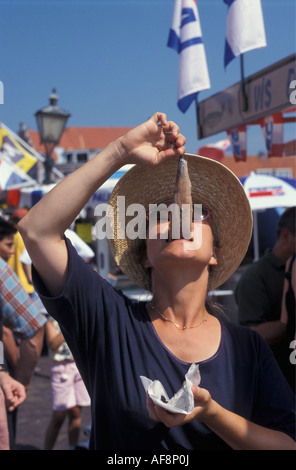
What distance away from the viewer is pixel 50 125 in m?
8.88

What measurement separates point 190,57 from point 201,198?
419 centimetres

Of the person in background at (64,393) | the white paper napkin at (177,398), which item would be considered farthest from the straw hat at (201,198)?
the person in background at (64,393)

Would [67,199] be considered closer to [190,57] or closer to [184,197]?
[184,197]

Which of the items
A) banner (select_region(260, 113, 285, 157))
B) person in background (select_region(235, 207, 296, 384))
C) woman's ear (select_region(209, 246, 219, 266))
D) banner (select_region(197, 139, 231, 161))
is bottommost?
person in background (select_region(235, 207, 296, 384))

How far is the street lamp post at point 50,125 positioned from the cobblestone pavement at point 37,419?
3.80 m

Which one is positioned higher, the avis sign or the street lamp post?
the street lamp post

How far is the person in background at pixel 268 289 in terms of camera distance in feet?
11.7

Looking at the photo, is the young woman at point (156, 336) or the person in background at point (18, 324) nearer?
the young woman at point (156, 336)

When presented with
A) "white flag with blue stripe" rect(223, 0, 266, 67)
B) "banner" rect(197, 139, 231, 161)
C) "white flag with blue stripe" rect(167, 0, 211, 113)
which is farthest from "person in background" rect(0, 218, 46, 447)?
"banner" rect(197, 139, 231, 161)

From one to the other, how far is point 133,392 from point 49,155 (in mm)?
7830

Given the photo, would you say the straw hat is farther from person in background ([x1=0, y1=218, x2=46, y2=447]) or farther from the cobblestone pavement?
the cobblestone pavement

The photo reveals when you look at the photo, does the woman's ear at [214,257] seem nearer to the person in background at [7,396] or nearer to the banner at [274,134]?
the person in background at [7,396]

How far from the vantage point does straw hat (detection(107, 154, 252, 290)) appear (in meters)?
1.79
